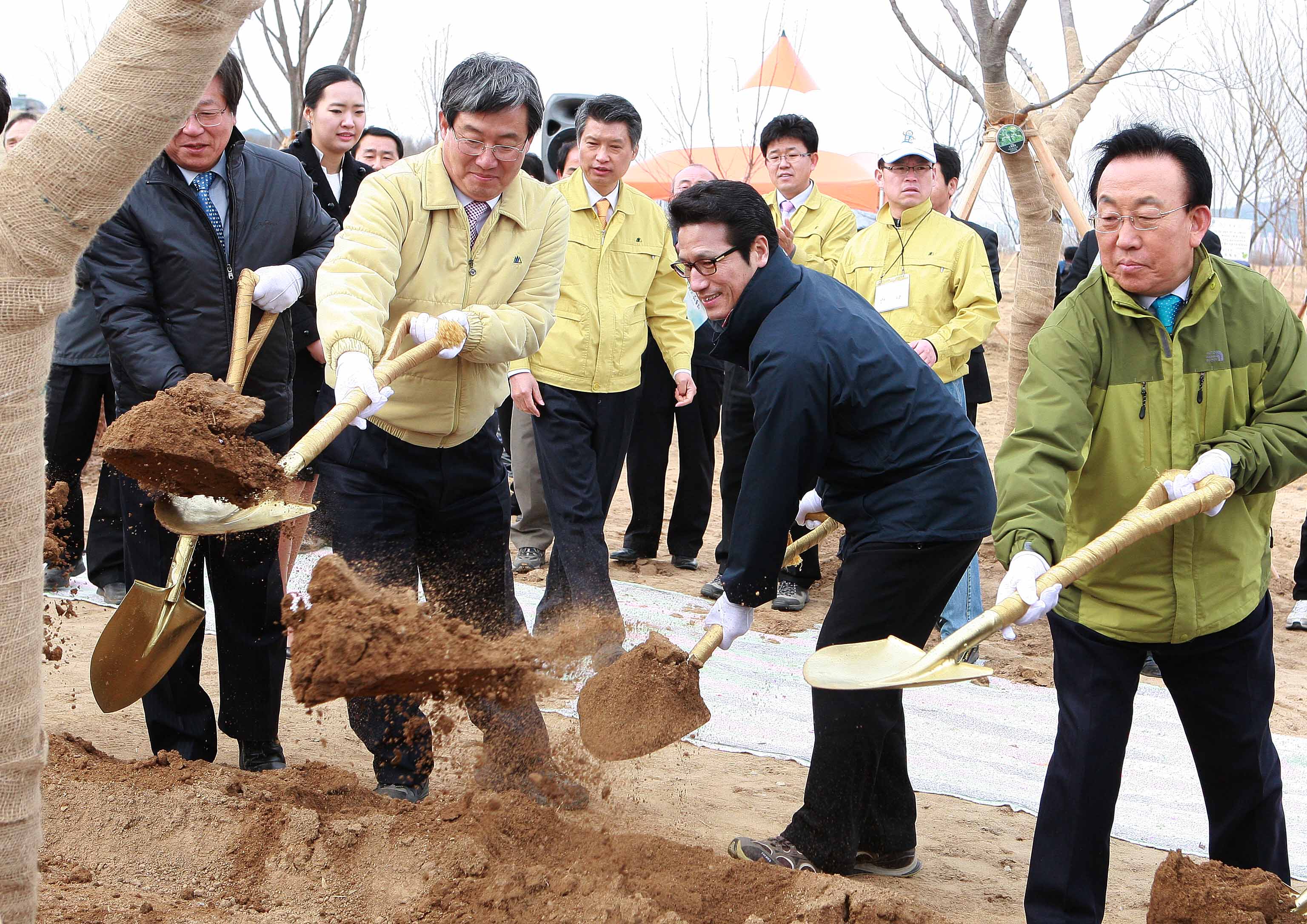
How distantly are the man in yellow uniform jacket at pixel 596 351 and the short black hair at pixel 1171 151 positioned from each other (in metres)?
2.65

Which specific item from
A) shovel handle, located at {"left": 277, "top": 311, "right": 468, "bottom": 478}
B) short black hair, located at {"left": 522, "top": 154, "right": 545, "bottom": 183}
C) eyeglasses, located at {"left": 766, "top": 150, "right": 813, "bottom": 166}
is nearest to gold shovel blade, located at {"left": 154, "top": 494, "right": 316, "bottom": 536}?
shovel handle, located at {"left": 277, "top": 311, "right": 468, "bottom": 478}

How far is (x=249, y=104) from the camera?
10.0m

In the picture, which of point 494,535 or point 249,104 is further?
point 249,104

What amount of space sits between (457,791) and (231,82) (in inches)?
83.9

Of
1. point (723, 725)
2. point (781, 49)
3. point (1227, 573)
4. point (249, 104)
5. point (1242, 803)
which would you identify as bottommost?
point (723, 725)

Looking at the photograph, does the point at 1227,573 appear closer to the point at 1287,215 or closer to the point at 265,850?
the point at 265,850

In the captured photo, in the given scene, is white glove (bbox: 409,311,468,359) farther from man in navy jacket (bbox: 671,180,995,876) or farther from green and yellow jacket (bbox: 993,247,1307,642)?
green and yellow jacket (bbox: 993,247,1307,642)

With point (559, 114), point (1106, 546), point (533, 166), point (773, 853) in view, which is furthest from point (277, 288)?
point (559, 114)

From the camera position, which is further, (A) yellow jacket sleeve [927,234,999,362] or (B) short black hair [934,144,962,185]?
(B) short black hair [934,144,962,185]

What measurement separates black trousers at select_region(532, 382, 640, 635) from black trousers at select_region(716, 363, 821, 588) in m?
0.88

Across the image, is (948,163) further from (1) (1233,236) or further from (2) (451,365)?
(2) (451,365)

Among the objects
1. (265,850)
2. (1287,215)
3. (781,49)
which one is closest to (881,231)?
(265,850)

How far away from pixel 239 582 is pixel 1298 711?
4.04 metres

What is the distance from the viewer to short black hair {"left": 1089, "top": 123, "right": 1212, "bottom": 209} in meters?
2.61
